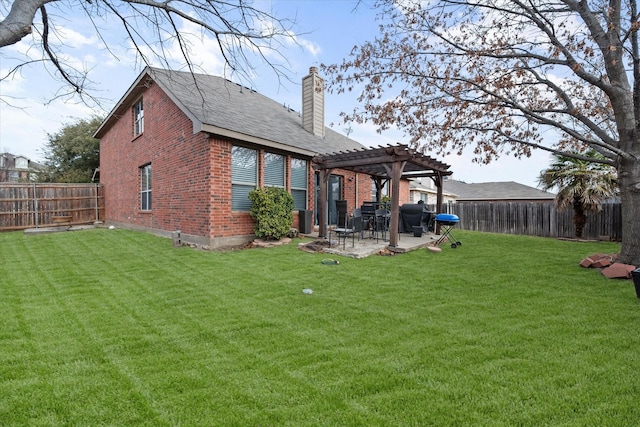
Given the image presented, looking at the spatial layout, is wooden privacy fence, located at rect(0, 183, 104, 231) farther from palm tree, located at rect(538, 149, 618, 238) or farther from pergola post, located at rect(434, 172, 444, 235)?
palm tree, located at rect(538, 149, 618, 238)

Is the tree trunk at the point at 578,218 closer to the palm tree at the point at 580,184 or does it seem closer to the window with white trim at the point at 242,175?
the palm tree at the point at 580,184

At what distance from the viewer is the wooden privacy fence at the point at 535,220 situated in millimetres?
10758

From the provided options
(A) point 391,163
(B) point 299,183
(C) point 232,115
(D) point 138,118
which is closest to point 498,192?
(B) point 299,183

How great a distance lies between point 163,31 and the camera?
417cm

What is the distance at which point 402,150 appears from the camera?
794 cm

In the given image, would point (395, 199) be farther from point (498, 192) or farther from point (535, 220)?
point (498, 192)

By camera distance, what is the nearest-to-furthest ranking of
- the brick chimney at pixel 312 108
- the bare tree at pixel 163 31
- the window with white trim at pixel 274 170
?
the bare tree at pixel 163 31
the window with white trim at pixel 274 170
the brick chimney at pixel 312 108

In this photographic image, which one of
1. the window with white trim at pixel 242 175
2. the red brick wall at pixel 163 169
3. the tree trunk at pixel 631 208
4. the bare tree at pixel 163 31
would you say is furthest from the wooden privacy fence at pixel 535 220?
the red brick wall at pixel 163 169

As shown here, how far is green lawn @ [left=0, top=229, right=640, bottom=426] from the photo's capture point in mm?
2104

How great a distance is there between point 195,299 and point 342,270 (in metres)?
2.77

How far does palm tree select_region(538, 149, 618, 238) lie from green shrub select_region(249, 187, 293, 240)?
880 centimetres

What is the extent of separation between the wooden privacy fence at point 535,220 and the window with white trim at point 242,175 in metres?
11.1

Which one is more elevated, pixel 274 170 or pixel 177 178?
pixel 274 170

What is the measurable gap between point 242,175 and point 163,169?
3153mm
